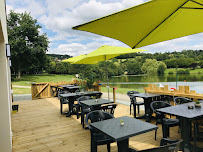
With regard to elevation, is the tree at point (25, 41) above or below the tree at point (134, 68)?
above

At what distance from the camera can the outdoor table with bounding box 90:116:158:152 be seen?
243 centimetres

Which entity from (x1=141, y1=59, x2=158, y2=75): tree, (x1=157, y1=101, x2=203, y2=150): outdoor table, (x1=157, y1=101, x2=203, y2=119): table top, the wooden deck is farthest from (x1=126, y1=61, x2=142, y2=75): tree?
(x1=157, y1=101, x2=203, y2=150): outdoor table

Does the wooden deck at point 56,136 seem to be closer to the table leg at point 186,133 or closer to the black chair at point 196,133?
the black chair at point 196,133

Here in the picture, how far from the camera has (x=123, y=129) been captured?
2.67 metres

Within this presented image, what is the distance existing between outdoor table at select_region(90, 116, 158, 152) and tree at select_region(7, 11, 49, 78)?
92.1ft

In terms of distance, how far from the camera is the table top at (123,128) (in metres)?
2.44

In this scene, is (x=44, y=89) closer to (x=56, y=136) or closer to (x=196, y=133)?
(x=56, y=136)

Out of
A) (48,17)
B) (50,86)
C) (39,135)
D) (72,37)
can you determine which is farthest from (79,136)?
(72,37)

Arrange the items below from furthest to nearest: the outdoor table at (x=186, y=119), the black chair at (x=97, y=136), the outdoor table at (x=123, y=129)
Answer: the outdoor table at (x=186, y=119) < the black chair at (x=97, y=136) < the outdoor table at (x=123, y=129)

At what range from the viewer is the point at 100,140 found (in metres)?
3.07

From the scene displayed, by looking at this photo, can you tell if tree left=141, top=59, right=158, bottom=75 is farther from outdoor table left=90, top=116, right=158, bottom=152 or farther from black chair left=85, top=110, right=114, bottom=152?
outdoor table left=90, top=116, right=158, bottom=152

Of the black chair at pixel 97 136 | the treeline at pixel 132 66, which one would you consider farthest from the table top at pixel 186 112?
the treeline at pixel 132 66

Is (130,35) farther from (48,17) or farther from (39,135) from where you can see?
(48,17)

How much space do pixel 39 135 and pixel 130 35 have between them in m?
3.79
